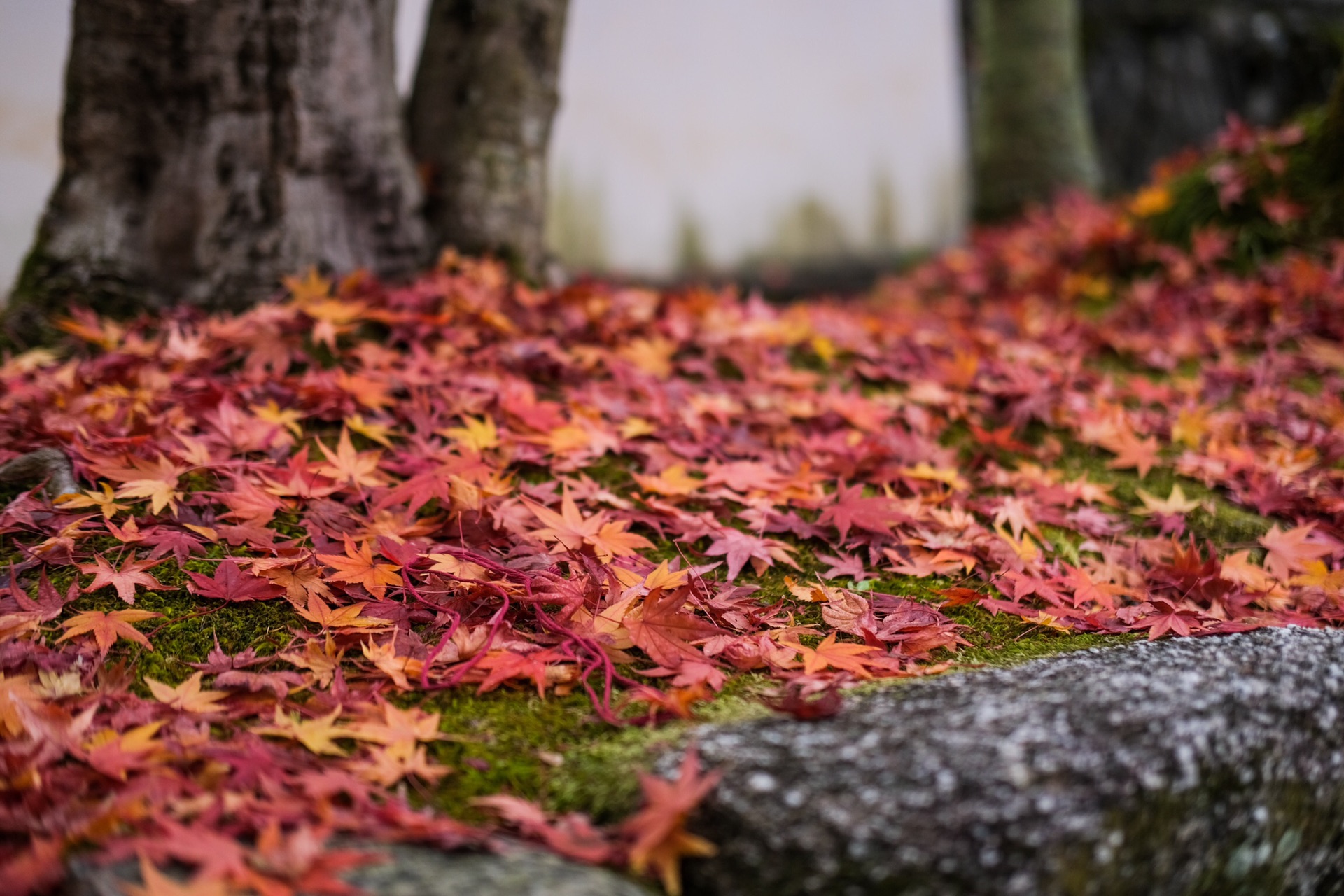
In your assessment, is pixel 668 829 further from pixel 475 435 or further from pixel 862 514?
pixel 475 435

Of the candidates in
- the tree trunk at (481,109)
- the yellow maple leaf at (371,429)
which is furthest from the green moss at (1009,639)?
the tree trunk at (481,109)

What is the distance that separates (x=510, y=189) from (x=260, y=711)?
229cm

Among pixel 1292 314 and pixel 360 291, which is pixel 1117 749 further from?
pixel 1292 314

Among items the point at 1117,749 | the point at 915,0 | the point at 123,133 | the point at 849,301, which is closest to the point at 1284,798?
the point at 1117,749

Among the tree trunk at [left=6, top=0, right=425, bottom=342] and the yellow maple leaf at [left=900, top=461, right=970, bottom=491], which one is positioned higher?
the tree trunk at [left=6, top=0, right=425, bottom=342]

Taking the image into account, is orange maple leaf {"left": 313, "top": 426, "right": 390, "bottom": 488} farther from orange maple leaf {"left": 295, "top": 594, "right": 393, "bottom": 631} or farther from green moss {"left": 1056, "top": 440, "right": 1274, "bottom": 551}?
green moss {"left": 1056, "top": 440, "right": 1274, "bottom": 551}

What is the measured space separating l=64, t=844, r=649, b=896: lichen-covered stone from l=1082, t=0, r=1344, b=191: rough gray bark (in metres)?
7.35

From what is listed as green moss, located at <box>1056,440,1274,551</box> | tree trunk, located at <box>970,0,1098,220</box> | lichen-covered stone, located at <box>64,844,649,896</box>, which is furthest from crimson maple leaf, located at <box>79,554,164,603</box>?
tree trunk, located at <box>970,0,1098,220</box>

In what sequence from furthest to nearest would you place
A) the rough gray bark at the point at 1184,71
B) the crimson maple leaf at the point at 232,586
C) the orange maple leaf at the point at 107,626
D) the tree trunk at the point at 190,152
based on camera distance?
the rough gray bark at the point at 1184,71
the tree trunk at the point at 190,152
the crimson maple leaf at the point at 232,586
the orange maple leaf at the point at 107,626

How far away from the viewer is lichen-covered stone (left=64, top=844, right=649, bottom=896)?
0.93 meters

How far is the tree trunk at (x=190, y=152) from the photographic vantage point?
2.41 meters

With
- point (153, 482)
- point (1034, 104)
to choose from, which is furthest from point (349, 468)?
point (1034, 104)

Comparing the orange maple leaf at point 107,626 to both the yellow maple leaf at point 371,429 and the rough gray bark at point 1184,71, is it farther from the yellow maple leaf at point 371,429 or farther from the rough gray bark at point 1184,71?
the rough gray bark at point 1184,71

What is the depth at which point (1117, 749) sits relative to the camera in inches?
43.2
